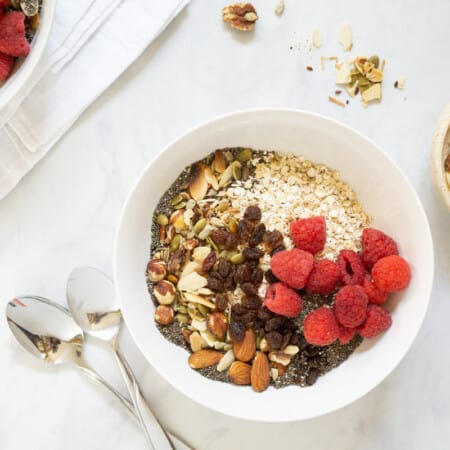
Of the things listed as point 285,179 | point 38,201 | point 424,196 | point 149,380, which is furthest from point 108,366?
point 424,196

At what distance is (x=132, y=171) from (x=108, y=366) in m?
0.30

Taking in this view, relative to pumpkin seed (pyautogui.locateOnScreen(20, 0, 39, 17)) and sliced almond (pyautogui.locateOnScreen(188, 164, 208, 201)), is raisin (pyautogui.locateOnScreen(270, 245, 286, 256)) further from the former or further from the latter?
pumpkin seed (pyautogui.locateOnScreen(20, 0, 39, 17))

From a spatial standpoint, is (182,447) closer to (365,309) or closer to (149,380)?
(149,380)

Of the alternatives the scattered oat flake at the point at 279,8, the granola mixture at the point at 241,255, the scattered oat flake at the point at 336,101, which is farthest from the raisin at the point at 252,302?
the scattered oat flake at the point at 279,8

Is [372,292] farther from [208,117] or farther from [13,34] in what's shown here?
[13,34]

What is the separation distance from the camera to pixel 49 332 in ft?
3.01

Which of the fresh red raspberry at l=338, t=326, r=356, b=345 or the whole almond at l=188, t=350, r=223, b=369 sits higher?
the whole almond at l=188, t=350, r=223, b=369

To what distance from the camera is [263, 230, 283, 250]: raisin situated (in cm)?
83

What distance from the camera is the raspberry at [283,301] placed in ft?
2.62

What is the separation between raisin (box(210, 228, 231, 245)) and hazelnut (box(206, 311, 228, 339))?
10 centimetres

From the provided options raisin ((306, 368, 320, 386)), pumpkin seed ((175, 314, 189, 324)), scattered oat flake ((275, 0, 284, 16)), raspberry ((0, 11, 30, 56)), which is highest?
raspberry ((0, 11, 30, 56))

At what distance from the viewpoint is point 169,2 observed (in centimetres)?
91

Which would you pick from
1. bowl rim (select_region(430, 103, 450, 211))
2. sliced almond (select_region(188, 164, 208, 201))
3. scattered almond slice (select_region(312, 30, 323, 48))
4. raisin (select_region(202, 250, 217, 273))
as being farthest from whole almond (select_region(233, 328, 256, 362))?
scattered almond slice (select_region(312, 30, 323, 48))

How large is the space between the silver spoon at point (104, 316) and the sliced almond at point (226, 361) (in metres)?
0.14
